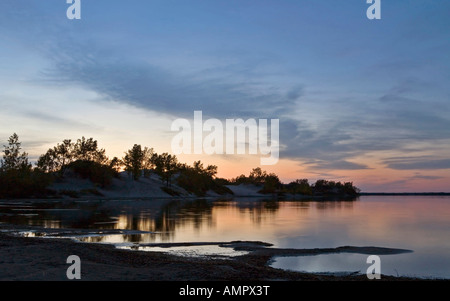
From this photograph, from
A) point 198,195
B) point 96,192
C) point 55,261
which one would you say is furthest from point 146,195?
point 55,261

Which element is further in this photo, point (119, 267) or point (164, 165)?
point (164, 165)

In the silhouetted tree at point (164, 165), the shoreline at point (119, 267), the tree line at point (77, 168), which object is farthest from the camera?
the silhouetted tree at point (164, 165)

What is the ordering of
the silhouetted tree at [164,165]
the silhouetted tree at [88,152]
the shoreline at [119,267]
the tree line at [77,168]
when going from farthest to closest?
the silhouetted tree at [164,165] → the silhouetted tree at [88,152] → the tree line at [77,168] → the shoreline at [119,267]

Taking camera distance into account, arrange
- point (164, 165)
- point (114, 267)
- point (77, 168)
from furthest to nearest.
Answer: point (164, 165)
point (77, 168)
point (114, 267)

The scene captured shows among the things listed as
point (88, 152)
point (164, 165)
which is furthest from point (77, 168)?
point (164, 165)

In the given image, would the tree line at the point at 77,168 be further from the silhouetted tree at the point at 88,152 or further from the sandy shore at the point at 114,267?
the sandy shore at the point at 114,267

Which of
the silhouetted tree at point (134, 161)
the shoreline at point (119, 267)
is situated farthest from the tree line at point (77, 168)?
the shoreline at point (119, 267)

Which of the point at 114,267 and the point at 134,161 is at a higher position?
the point at 134,161

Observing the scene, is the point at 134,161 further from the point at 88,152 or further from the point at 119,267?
the point at 119,267

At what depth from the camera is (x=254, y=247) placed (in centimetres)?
2712

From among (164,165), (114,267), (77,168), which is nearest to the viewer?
(114,267)

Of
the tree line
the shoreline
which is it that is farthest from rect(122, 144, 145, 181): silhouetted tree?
the shoreline
